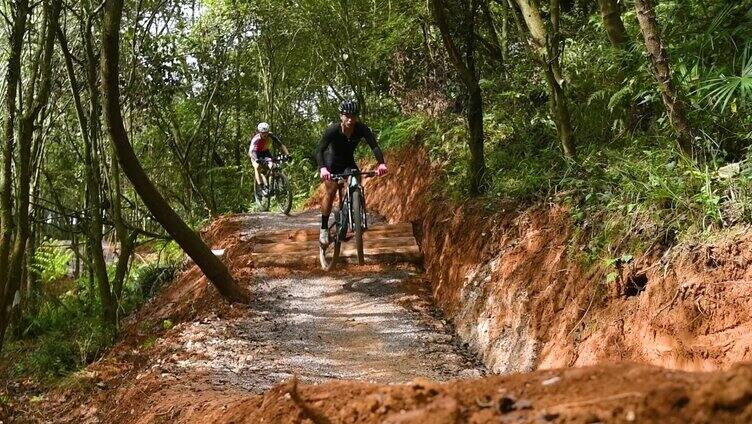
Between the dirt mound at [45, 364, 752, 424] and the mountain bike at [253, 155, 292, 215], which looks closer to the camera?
the dirt mound at [45, 364, 752, 424]

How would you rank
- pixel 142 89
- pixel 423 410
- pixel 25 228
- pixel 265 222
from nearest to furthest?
pixel 423 410, pixel 25 228, pixel 265 222, pixel 142 89

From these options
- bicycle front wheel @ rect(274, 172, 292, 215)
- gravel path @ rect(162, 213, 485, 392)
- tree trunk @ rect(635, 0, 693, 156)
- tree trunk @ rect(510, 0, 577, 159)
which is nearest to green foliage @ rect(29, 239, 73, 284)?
bicycle front wheel @ rect(274, 172, 292, 215)

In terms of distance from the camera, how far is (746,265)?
12.2ft

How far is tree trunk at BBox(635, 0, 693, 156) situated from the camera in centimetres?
466

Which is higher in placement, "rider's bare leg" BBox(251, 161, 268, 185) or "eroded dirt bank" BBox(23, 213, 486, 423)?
"rider's bare leg" BBox(251, 161, 268, 185)

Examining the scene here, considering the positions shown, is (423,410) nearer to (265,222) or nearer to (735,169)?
(735,169)

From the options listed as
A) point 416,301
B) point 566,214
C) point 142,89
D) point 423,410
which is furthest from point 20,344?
point 423,410

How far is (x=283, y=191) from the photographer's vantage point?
14180 mm

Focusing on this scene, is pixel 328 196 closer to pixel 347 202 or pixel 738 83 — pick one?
pixel 347 202

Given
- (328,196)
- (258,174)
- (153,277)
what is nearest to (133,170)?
(328,196)

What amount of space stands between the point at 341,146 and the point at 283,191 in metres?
5.93

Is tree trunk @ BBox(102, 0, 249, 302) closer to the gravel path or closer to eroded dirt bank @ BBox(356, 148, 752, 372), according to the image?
the gravel path

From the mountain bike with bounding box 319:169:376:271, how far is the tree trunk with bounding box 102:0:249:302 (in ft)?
Answer: 4.91

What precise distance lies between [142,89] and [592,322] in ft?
42.2
